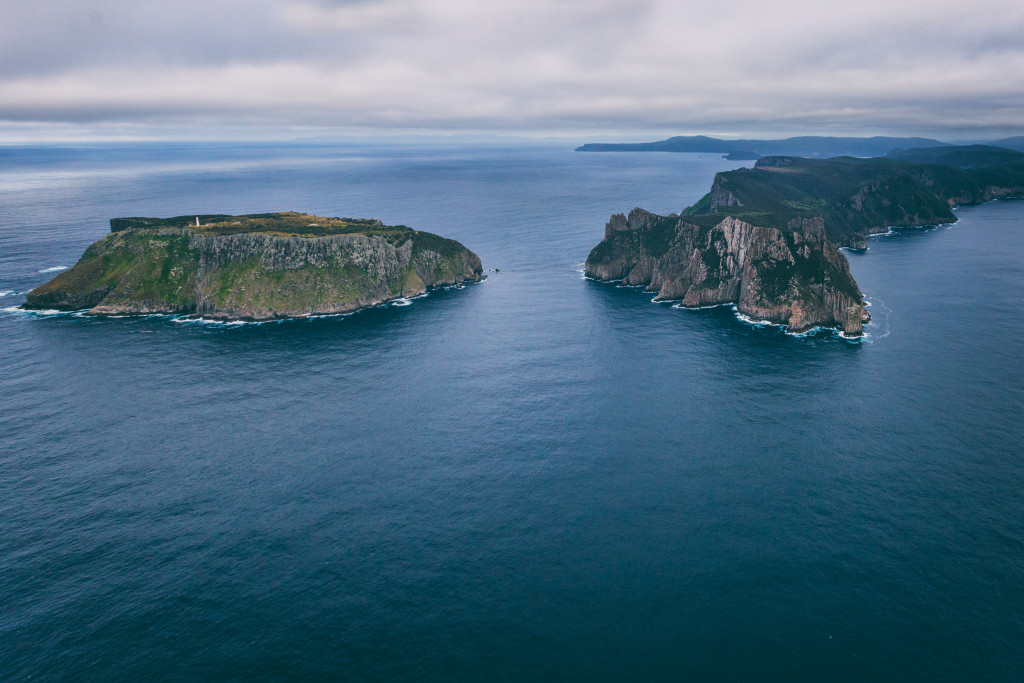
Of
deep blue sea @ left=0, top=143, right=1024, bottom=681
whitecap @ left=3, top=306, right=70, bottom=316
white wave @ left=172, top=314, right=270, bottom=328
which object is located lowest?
deep blue sea @ left=0, top=143, right=1024, bottom=681

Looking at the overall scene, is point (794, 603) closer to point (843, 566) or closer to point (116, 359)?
point (843, 566)

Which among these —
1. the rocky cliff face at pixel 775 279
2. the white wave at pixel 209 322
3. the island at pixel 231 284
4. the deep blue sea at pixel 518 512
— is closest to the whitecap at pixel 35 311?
the island at pixel 231 284

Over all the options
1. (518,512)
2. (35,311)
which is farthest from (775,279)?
(35,311)

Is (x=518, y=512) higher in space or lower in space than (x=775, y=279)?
lower

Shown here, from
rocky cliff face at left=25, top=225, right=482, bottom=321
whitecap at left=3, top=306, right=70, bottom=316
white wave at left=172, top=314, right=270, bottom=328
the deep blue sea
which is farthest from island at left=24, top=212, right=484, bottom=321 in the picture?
the deep blue sea

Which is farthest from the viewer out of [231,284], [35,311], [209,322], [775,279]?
[231,284]

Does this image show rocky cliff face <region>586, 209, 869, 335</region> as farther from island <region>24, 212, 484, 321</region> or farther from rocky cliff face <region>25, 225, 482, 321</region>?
island <region>24, 212, 484, 321</region>

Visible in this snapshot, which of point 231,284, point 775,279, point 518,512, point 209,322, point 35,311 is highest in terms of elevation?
point 231,284

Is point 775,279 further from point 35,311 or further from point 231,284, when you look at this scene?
point 35,311

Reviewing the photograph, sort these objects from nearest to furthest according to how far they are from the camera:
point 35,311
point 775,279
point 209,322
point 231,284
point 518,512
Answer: point 518,512 → point 775,279 → point 209,322 → point 35,311 → point 231,284

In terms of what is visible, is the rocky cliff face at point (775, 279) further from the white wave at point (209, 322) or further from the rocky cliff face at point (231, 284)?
the white wave at point (209, 322)
